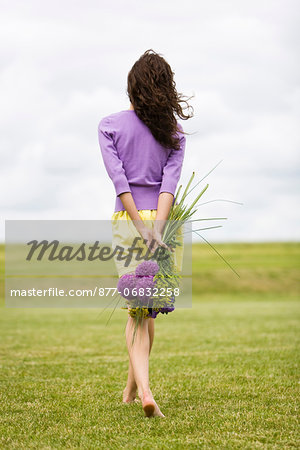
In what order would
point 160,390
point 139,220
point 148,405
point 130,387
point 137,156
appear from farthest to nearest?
1. point 160,390
2. point 130,387
3. point 137,156
4. point 139,220
5. point 148,405

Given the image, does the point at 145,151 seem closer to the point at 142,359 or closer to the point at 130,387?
the point at 142,359

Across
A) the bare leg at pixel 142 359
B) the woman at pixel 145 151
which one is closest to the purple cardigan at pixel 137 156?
the woman at pixel 145 151

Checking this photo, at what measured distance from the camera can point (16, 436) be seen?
3744 millimetres

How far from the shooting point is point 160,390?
17.8ft

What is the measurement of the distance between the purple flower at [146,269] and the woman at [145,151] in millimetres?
101

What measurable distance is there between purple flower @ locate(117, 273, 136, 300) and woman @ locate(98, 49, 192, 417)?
3.3 inches

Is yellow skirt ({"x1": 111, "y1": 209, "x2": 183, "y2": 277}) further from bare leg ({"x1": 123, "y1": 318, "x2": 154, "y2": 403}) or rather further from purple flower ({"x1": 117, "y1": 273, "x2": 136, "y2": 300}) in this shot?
bare leg ({"x1": 123, "y1": 318, "x2": 154, "y2": 403})

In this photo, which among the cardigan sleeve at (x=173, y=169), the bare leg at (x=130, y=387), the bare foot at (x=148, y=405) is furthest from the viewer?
the bare leg at (x=130, y=387)

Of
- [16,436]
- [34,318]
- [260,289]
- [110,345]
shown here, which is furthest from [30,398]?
[260,289]

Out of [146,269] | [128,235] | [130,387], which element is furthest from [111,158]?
[130,387]

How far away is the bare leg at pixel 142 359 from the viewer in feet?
13.2

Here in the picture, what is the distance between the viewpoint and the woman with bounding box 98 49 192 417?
4.18 meters

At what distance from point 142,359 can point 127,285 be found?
1.93ft

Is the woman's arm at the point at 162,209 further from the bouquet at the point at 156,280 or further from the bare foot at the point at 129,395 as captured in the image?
the bare foot at the point at 129,395
